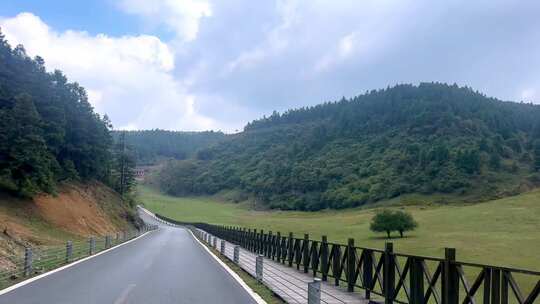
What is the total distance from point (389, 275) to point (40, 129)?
45.8 meters

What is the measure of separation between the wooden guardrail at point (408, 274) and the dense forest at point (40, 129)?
31.2 meters

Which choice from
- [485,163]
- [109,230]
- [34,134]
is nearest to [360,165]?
[485,163]

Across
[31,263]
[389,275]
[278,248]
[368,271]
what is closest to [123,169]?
[278,248]

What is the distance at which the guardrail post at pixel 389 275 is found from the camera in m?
12.9

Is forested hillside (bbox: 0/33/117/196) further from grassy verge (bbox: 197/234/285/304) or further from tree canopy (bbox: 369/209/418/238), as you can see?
tree canopy (bbox: 369/209/418/238)

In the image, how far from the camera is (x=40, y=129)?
173 ft

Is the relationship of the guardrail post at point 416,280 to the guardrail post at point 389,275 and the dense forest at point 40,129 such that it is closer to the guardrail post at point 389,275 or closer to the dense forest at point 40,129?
the guardrail post at point 389,275

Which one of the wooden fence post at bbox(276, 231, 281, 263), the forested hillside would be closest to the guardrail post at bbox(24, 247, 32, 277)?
the wooden fence post at bbox(276, 231, 281, 263)

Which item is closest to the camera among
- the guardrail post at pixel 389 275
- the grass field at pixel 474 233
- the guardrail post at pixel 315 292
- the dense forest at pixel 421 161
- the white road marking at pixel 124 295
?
the guardrail post at pixel 315 292

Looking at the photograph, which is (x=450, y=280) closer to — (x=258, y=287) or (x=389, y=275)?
(x=389, y=275)

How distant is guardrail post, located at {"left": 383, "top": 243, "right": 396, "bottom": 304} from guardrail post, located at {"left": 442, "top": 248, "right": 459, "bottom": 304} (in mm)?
2556

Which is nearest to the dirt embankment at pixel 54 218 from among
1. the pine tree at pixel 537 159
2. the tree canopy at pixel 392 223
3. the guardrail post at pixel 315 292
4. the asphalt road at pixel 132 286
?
the asphalt road at pixel 132 286

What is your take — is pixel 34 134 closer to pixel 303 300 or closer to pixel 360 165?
pixel 303 300

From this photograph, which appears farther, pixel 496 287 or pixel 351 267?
pixel 351 267
